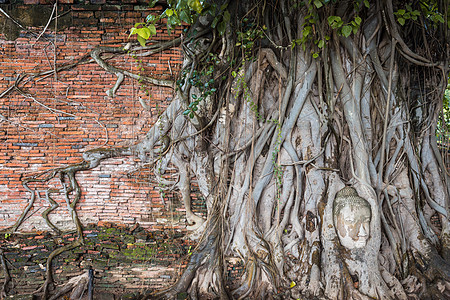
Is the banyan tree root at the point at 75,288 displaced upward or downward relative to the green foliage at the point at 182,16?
downward

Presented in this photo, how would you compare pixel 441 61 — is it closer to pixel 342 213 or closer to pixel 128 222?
pixel 342 213

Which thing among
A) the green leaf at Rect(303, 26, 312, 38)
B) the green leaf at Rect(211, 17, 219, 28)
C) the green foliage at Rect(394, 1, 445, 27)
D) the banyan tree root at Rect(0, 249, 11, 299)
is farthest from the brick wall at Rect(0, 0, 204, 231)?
the green foliage at Rect(394, 1, 445, 27)

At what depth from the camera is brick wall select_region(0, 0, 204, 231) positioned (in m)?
3.61

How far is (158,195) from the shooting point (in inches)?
144

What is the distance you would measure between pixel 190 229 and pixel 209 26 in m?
2.23

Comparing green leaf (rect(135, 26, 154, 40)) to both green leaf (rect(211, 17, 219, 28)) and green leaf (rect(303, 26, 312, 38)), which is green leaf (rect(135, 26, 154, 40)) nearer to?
green leaf (rect(211, 17, 219, 28))

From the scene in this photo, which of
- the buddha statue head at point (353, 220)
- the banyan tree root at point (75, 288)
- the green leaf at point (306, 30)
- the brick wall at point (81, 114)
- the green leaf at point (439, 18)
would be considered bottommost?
the banyan tree root at point (75, 288)

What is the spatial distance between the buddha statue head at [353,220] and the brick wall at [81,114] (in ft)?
5.51

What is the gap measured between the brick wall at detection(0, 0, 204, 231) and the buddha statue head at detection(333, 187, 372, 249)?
168 centimetres

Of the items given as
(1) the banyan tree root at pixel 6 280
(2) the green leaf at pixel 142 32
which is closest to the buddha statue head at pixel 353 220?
(2) the green leaf at pixel 142 32

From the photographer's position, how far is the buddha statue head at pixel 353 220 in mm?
3074

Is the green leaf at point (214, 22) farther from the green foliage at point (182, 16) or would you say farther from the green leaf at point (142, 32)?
the green leaf at point (142, 32)

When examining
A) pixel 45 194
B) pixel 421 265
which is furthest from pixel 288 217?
pixel 45 194

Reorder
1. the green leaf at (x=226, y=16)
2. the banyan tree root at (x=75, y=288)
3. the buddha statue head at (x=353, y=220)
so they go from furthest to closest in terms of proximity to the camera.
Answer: the banyan tree root at (x=75, y=288) < the green leaf at (x=226, y=16) < the buddha statue head at (x=353, y=220)
